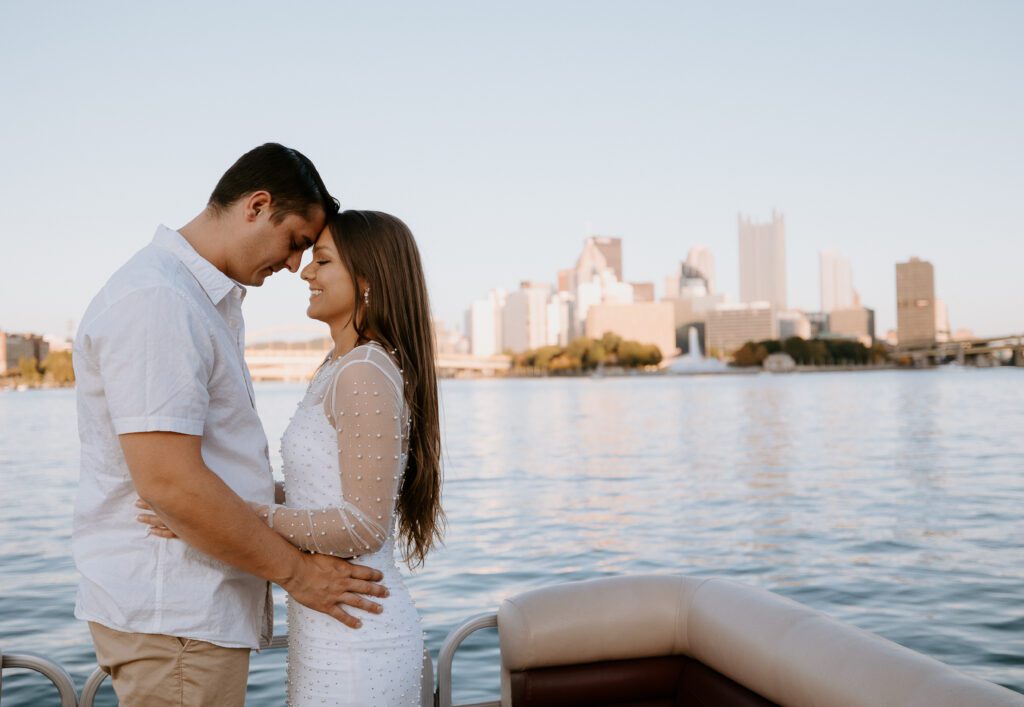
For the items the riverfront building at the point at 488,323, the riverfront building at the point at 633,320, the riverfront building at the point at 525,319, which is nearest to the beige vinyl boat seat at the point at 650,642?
the riverfront building at the point at 633,320

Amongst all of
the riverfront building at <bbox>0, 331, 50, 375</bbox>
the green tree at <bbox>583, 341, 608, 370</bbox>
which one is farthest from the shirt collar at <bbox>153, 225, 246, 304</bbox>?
the green tree at <bbox>583, 341, 608, 370</bbox>

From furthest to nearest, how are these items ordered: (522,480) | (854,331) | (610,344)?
(854,331) → (610,344) → (522,480)

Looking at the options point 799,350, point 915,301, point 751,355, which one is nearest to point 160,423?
point 799,350

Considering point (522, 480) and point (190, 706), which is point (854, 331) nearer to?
point (522, 480)

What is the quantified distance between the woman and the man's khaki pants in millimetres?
237

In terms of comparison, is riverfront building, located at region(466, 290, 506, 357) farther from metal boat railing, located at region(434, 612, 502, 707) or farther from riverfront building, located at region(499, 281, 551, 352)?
metal boat railing, located at region(434, 612, 502, 707)

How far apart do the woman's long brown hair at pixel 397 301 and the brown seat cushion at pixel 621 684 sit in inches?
33.3

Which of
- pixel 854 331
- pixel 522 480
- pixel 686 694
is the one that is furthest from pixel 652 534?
pixel 854 331

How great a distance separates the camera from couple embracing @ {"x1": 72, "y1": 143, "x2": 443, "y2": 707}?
177 cm

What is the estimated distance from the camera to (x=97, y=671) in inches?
90.8

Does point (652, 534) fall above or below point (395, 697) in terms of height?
below

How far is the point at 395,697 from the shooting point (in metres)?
2.06

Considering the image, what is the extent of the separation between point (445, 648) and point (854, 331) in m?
196

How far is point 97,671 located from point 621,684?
1325 mm
